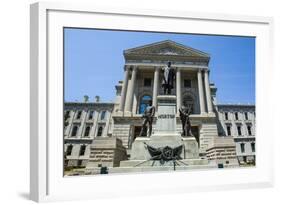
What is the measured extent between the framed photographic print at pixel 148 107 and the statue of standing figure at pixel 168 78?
2 centimetres

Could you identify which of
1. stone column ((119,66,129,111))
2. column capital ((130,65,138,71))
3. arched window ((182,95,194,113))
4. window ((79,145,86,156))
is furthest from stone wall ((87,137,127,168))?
arched window ((182,95,194,113))

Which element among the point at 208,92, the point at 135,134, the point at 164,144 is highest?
the point at 208,92

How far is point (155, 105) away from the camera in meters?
13.8

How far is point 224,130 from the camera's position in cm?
1380

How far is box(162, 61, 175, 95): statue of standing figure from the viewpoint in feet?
43.1

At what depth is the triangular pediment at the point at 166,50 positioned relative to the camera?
1230cm

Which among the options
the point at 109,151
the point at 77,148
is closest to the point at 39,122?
the point at 77,148

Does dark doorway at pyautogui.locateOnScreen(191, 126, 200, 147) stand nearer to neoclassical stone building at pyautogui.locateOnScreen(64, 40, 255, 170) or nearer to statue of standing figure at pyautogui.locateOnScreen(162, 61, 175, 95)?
neoclassical stone building at pyautogui.locateOnScreen(64, 40, 255, 170)

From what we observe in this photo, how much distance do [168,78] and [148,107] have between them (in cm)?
88

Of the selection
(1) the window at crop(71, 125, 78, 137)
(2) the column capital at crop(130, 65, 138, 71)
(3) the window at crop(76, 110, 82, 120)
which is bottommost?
(1) the window at crop(71, 125, 78, 137)

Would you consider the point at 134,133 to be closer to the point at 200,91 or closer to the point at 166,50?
the point at 200,91

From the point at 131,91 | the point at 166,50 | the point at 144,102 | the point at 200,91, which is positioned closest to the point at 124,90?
the point at 131,91

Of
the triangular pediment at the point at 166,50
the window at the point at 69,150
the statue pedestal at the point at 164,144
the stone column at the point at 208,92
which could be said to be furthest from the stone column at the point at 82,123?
the stone column at the point at 208,92

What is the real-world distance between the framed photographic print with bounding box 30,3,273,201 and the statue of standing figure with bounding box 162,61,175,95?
0.9 inches
